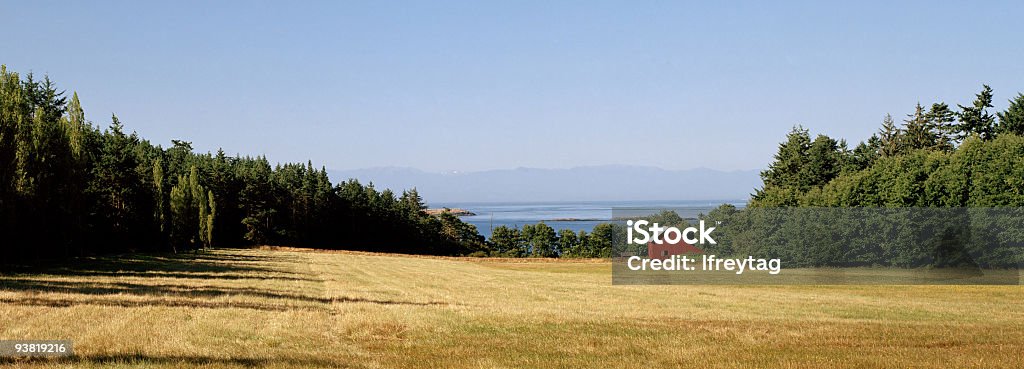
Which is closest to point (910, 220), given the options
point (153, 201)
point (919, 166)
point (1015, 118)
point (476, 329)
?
point (919, 166)

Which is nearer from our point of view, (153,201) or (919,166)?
(919,166)

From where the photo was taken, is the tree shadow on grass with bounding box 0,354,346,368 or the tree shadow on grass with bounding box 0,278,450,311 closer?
the tree shadow on grass with bounding box 0,354,346,368

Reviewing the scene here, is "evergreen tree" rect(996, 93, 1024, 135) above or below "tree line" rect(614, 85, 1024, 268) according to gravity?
above

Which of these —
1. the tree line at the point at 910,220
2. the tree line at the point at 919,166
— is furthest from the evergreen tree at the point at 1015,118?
the tree line at the point at 910,220

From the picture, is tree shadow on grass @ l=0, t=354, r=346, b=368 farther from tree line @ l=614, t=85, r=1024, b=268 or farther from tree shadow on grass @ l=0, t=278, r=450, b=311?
tree line @ l=614, t=85, r=1024, b=268

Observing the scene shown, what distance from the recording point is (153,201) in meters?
74.8

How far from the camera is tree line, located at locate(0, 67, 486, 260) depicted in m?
39.1

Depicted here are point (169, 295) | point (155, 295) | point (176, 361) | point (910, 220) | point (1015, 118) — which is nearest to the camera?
point (176, 361)

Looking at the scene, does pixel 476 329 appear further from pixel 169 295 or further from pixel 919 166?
pixel 919 166

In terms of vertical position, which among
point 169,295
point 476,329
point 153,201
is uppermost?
point 153,201

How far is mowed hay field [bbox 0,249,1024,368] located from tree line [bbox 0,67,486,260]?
39.6ft

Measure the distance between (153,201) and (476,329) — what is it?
66.2m

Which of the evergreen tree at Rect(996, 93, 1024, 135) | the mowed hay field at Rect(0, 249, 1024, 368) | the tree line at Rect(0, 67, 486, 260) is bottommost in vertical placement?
the mowed hay field at Rect(0, 249, 1024, 368)

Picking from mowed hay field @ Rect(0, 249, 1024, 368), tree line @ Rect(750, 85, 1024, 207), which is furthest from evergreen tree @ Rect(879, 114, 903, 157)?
mowed hay field @ Rect(0, 249, 1024, 368)
